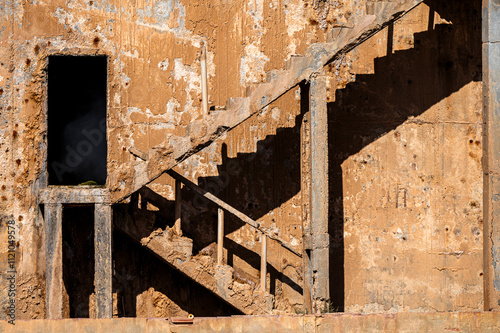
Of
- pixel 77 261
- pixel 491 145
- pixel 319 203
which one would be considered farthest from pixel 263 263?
pixel 491 145

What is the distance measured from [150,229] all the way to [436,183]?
4.36 meters

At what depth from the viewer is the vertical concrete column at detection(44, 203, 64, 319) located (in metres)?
11.1

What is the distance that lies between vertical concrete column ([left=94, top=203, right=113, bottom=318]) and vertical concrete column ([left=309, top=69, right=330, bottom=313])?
2.64 m

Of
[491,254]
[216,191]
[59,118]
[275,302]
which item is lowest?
[275,302]

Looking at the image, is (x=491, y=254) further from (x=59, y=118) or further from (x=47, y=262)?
(x=59, y=118)

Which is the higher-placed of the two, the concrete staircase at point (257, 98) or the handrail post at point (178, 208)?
the concrete staircase at point (257, 98)

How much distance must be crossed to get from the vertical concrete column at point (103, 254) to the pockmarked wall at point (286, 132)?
1227 mm

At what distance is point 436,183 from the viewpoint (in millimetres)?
12688

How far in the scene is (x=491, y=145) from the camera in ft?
36.1

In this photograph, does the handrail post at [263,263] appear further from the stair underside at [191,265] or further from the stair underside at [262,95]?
the stair underside at [262,95]

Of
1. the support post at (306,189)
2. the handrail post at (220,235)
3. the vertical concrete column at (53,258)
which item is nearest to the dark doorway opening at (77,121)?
the vertical concrete column at (53,258)

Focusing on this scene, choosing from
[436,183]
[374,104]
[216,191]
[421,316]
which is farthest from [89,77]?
[421,316]

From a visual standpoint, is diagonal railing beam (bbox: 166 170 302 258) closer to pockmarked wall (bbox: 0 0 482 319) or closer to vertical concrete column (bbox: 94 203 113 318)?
Answer: pockmarked wall (bbox: 0 0 482 319)

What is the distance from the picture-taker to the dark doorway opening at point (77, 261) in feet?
39.7
